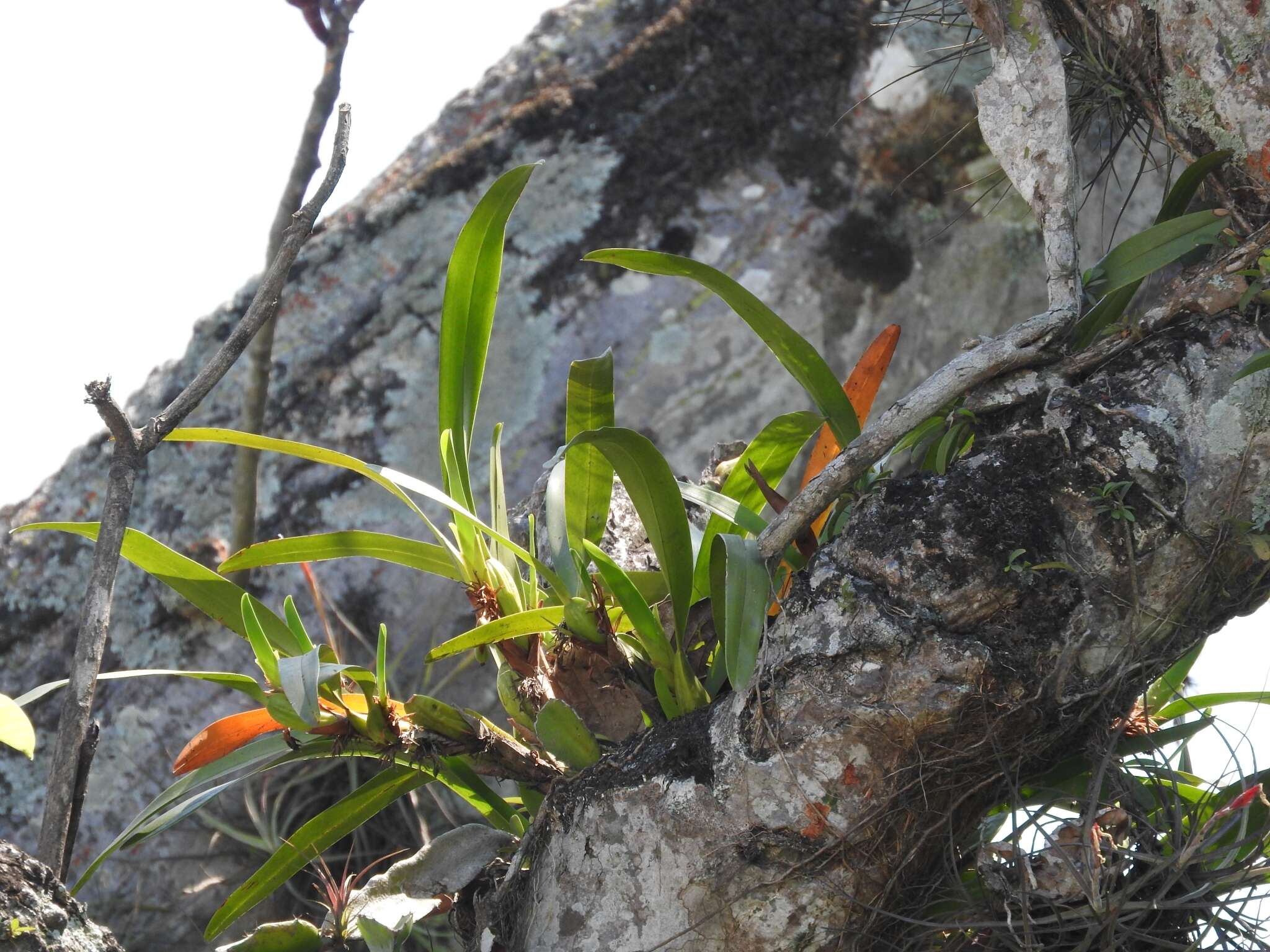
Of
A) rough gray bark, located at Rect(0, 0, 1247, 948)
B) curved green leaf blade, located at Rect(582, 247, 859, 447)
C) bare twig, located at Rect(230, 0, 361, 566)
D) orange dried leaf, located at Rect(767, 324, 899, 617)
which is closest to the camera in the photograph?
curved green leaf blade, located at Rect(582, 247, 859, 447)

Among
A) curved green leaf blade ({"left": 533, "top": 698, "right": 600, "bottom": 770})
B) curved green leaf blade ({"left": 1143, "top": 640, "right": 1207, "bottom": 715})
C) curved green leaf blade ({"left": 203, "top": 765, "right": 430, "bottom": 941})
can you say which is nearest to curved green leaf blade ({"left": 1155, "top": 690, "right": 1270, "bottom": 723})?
curved green leaf blade ({"left": 1143, "top": 640, "right": 1207, "bottom": 715})

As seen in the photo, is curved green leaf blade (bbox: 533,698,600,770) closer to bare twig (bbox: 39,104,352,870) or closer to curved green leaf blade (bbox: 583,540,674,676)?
curved green leaf blade (bbox: 583,540,674,676)

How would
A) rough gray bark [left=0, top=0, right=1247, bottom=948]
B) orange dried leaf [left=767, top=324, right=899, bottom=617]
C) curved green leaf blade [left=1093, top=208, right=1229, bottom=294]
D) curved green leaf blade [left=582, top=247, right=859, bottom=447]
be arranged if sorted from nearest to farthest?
1. curved green leaf blade [left=1093, top=208, right=1229, bottom=294]
2. curved green leaf blade [left=582, top=247, right=859, bottom=447]
3. orange dried leaf [left=767, top=324, right=899, bottom=617]
4. rough gray bark [left=0, top=0, right=1247, bottom=948]

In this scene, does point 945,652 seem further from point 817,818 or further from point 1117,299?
point 1117,299

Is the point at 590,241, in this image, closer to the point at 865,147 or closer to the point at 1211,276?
the point at 865,147

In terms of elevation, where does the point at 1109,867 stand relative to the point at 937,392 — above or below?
below

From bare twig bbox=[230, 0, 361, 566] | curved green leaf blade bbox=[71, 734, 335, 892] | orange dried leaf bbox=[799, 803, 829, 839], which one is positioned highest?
bare twig bbox=[230, 0, 361, 566]

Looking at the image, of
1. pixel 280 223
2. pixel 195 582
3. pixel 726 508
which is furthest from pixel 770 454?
pixel 280 223
